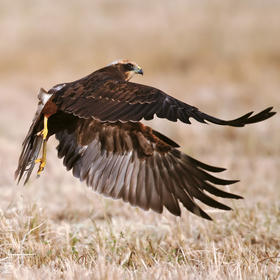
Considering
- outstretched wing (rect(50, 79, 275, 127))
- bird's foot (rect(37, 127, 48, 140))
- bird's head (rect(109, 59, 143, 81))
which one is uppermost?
bird's head (rect(109, 59, 143, 81))

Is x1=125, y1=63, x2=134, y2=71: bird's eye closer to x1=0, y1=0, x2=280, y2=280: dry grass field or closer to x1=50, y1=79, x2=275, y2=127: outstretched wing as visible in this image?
x1=50, y1=79, x2=275, y2=127: outstretched wing

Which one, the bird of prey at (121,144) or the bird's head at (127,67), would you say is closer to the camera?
the bird of prey at (121,144)

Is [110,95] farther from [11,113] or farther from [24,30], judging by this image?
[24,30]

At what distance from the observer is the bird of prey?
3367 mm

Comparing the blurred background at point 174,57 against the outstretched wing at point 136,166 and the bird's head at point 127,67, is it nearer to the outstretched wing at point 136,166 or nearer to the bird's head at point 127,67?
the bird's head at point 127,67

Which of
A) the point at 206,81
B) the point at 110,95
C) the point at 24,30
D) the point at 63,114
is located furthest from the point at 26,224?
the point at 24,30

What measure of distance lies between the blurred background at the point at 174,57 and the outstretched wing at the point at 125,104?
4.06 m

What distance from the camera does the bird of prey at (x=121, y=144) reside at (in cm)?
337

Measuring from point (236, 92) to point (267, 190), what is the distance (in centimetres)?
861

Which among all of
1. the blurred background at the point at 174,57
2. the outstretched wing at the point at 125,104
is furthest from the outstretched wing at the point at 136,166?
the blurred background at the point at 174,57

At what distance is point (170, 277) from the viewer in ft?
9.75

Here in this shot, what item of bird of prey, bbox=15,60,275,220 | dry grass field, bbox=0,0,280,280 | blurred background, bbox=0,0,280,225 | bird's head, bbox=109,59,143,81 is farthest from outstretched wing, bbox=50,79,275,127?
blurred background, bbox=0,0,280,225

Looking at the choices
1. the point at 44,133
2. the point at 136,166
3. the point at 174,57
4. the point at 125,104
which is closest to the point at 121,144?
the point at 136,166

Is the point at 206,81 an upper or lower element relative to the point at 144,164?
upper
